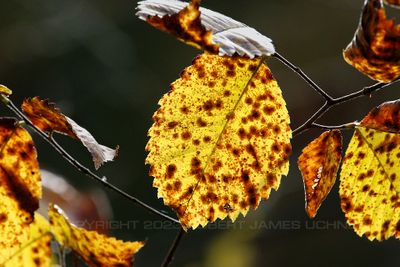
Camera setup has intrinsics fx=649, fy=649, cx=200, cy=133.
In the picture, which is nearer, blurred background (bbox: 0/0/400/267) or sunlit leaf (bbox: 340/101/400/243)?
sunlit leaf (bbox: 340/101/400/243)

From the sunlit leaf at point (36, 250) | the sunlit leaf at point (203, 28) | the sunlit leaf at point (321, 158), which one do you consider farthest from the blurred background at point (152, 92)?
the sunlit leaf at point (203, 28)

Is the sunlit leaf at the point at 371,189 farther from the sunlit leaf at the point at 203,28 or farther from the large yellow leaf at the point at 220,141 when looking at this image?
the sunlit leaf at the point at 203,28

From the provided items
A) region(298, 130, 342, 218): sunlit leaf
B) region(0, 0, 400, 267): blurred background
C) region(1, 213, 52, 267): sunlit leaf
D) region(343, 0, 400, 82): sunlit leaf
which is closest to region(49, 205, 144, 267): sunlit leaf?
region(1, 213, 52, 267): sunlit leaf

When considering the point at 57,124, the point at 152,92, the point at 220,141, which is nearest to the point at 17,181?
the point at 57,124

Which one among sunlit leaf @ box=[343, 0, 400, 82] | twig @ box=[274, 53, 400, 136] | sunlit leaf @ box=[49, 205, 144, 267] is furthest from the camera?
sunlit leaf @ box=[49, 205, 144, 267]

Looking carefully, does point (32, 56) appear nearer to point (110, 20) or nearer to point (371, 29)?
point (110, 20)

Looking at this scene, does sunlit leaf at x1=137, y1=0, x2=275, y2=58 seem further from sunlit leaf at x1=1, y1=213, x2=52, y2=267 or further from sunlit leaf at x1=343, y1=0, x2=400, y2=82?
sunlit leaf at x1=1, y1=213, x2=52, y2=267

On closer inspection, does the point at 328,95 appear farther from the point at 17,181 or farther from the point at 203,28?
the point at 17,181
